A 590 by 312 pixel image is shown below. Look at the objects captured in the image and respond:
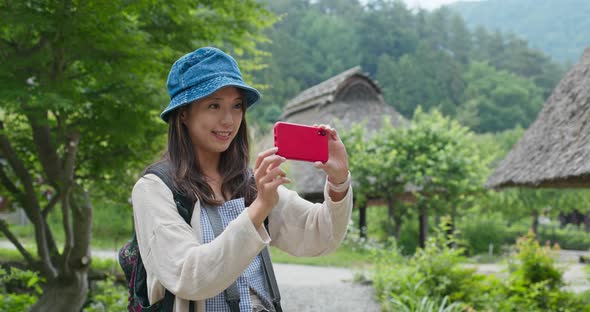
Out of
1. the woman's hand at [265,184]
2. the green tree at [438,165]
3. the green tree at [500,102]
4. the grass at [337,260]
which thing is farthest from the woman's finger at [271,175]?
the green tree at [500,102]

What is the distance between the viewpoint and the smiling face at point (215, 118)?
5.32 feet

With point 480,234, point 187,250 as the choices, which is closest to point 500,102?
point 480,234

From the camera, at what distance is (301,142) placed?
1.53 meters

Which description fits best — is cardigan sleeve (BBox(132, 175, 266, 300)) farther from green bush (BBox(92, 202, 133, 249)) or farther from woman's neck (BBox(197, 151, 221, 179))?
green bush (BBox(92, 202, 133, 249))

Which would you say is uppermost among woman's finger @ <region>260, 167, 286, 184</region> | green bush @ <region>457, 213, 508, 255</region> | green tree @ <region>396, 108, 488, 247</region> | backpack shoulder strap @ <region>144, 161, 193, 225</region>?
woman's finger @ <region>260, 167, 286, 184</region>

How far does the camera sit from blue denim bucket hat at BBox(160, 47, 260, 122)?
156 centimetres

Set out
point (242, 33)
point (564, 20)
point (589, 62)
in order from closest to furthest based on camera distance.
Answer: point (242, 33) < point (589, 62) < point (564, 20)

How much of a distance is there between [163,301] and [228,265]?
0.96 feet

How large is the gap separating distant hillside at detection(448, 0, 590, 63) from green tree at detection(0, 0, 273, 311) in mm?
62092

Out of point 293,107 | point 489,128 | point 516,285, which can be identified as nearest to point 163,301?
point 516,285

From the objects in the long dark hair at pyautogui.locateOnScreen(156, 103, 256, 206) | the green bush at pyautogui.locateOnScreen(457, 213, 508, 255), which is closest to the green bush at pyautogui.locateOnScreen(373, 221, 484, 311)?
the long dark hair at pyautogui.locateOnScreen(156, 103, 256, 206)

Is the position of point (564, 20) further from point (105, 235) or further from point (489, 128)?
point (105, 235)

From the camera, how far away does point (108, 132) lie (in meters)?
4.74

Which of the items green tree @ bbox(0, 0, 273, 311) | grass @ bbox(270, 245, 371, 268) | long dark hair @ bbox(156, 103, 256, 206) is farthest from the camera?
grass @ bbox(270, 245, 371, 268)
